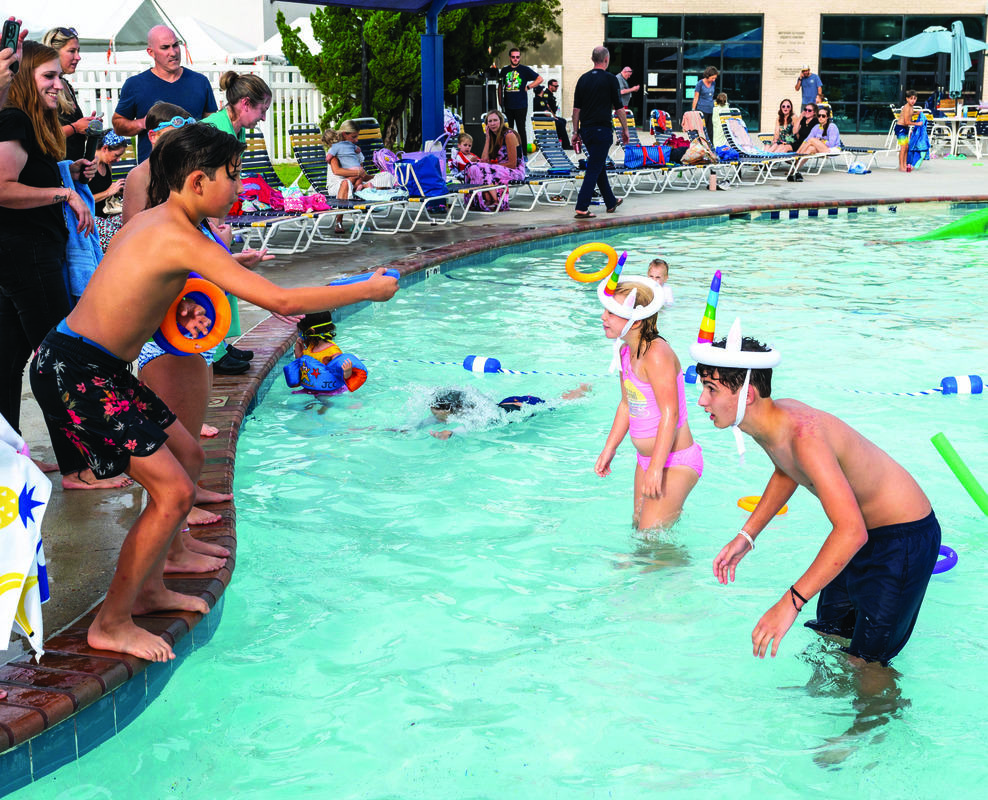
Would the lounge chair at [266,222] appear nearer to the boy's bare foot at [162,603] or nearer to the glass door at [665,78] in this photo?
the boy's bare foot at [162,603]

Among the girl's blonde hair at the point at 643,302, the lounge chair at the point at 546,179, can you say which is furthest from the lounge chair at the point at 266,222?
the girl's blonde hair at the point at 643,302

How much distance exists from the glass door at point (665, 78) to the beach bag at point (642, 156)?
12.2 metres

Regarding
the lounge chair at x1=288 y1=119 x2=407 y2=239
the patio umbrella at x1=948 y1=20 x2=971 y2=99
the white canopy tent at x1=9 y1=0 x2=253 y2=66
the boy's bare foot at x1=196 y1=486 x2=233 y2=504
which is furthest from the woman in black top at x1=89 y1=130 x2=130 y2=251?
the patio umbrella at x1=948 y1=20 x2=971 y2=99

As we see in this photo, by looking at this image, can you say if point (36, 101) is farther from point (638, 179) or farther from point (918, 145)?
point (918, 145)

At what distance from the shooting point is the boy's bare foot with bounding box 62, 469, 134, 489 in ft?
14.7

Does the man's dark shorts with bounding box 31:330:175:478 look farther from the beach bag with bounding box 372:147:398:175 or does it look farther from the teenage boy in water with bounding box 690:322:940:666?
the beach bag with bounding box 372:147:398:175

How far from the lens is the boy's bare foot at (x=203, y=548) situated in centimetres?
395

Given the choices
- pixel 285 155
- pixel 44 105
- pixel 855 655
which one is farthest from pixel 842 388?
pixel 285 155

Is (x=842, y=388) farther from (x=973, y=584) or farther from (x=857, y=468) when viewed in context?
(x=857, y=468)

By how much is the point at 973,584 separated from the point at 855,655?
1513 millimetres

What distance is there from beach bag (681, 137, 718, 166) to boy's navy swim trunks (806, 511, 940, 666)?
1521 cm

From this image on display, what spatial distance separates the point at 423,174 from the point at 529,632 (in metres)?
9.37

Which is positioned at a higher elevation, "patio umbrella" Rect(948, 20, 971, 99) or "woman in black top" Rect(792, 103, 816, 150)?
"patio umbrella" Rect(948, 20, 971, 99)

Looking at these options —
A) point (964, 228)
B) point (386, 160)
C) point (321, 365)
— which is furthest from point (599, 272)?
point (386, 160)
